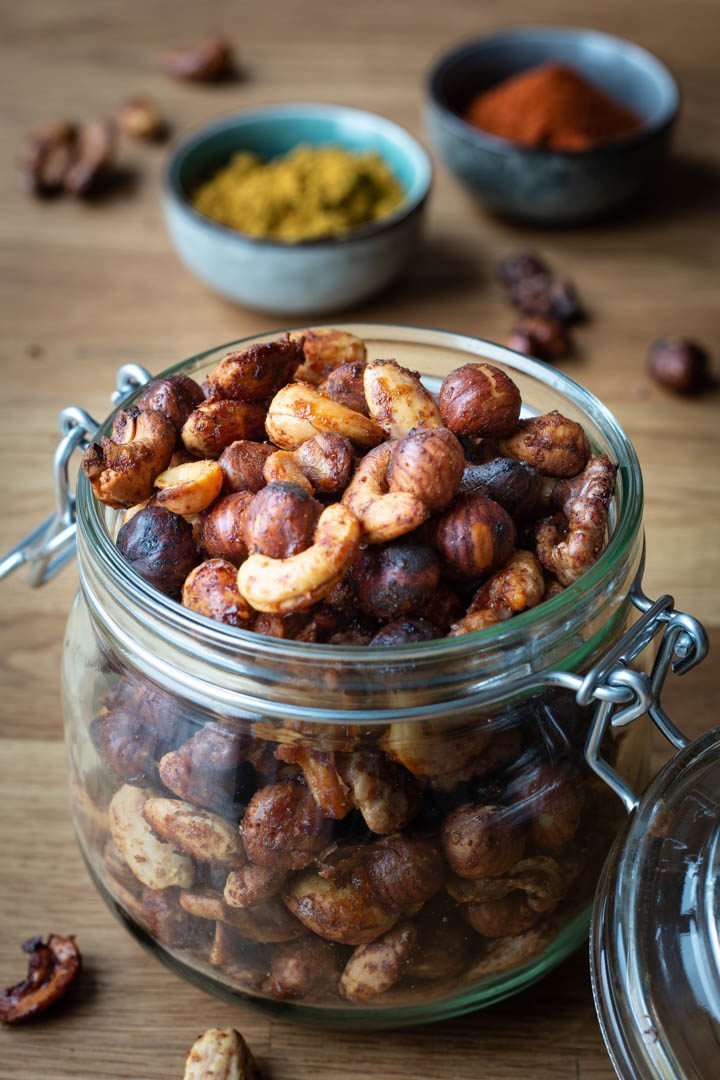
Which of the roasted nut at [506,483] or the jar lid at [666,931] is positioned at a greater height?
the roasted nut at [506,483]

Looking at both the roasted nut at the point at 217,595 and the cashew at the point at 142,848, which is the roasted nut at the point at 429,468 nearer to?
the roasted nut at the point at 217,595

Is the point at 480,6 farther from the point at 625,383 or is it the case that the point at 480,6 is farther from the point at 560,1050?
the point at 560,1050

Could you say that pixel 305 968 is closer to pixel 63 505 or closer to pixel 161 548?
pixel 161 548

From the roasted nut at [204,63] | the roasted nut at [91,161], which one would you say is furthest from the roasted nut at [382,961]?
the roasted nut at [204,63]

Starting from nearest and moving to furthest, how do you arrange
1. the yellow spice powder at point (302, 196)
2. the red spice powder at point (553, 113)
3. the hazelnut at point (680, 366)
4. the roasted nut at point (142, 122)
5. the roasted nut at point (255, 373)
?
the roasted nut at point (255, 373) → the hazelnut at point (680, 366) → the yellow spice powder at point (302, 196) → the red spice powder at point (553, 113) → the roasted nut at point (142, 122)

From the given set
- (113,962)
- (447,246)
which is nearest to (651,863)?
(113,962)
